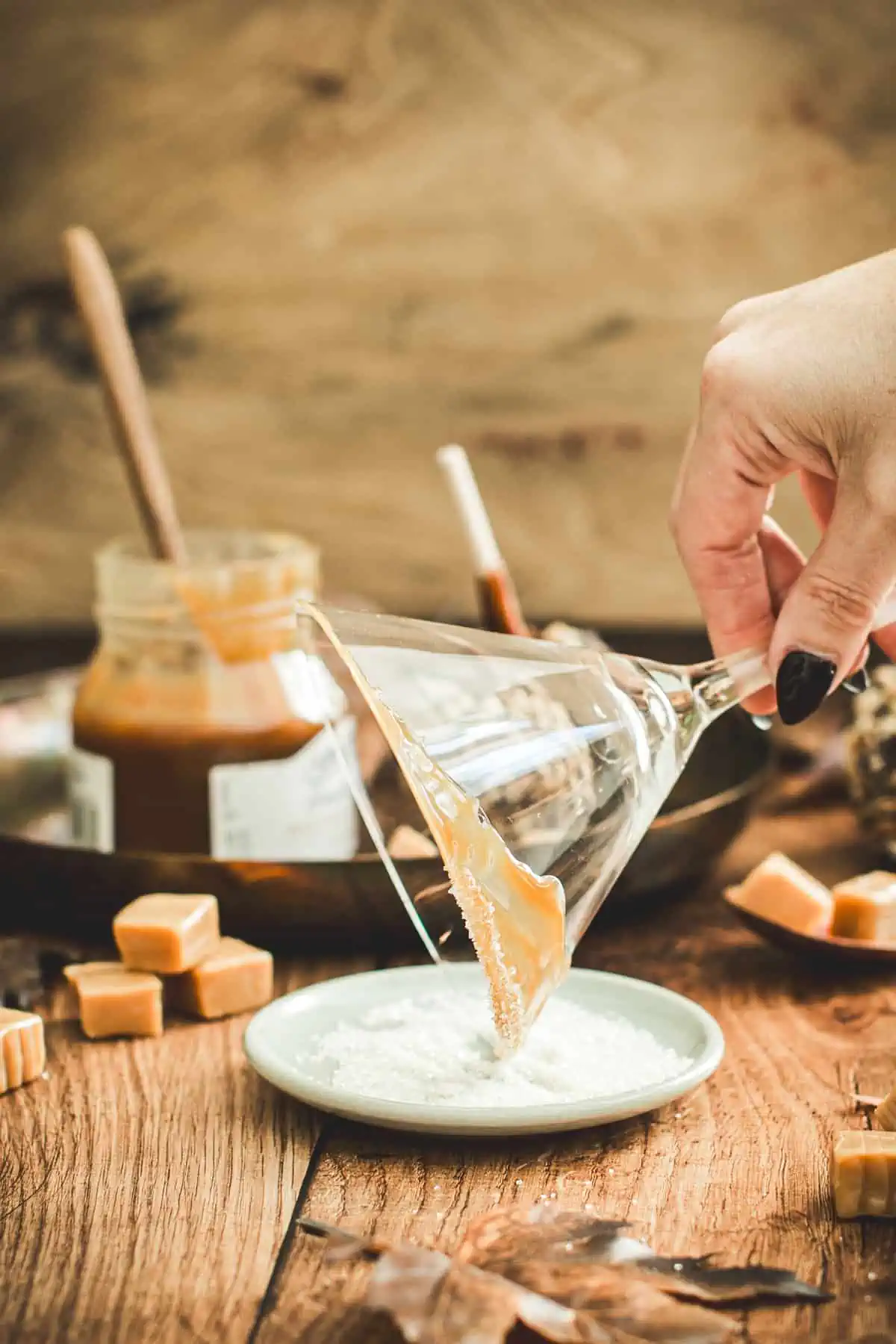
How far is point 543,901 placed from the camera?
70cm

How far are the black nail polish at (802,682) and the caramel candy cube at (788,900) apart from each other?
0.17m

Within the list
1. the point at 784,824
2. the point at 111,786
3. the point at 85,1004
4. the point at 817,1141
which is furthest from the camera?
the point at 784,824

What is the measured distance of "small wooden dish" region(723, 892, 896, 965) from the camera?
0.86 meters

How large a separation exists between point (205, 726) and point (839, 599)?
42 centimetres

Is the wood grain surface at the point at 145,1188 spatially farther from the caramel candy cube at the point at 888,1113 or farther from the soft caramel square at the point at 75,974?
the caramel candy cube at the point at 888,1113

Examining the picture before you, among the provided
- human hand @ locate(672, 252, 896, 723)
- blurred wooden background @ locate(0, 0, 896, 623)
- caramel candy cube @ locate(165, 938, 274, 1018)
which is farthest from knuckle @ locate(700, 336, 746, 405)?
blurred wooden background @ locate(0, 0, 896, 623)

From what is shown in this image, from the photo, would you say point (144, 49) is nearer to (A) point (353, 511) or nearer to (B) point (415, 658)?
(A) point (353, 511)

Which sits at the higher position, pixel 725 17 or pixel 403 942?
pixel 725 17

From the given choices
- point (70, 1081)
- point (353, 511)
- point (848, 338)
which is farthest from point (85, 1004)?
point (353, 511)

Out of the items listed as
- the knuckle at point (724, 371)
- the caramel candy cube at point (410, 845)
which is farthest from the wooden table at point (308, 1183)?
the knuckle at point (724, 371)

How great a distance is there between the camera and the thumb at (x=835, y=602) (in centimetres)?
71

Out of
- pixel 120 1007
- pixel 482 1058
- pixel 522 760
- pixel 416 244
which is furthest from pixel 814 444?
pixel 416 244

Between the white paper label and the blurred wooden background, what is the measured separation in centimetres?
69

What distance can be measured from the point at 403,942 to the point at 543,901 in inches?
8.2
